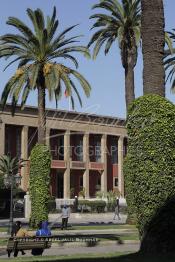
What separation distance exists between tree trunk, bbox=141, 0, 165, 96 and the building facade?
61.0 m

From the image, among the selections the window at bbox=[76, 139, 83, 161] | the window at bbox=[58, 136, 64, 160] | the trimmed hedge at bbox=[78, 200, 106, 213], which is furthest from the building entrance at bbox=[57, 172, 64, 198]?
the trimmed hedge at bbox=[78, 200, 106, 213]

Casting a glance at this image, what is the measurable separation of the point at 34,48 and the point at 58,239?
13744 millimetres

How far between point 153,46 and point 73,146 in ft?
233

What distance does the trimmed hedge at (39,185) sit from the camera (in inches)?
1241

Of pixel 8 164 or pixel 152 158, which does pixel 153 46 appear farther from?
pixel 8 164

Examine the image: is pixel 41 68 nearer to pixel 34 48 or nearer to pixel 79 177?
pixel 34 48

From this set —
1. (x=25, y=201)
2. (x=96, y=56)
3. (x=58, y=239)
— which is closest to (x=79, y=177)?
(x=25, y=201)

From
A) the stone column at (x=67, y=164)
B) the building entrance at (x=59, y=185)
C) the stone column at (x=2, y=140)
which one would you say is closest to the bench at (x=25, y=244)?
the stone column at (x=2, y=140)

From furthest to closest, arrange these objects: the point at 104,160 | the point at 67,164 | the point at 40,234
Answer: the point at 104,160 → the point at 67,164 → the point at 40,234

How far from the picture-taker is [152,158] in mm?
13102

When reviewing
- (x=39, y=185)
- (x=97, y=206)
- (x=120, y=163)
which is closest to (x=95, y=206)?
(x=97, y=206)

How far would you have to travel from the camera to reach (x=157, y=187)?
12992 millimetres

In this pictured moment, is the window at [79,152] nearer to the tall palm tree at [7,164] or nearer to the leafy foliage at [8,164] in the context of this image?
the leafy foliage at [8,164]

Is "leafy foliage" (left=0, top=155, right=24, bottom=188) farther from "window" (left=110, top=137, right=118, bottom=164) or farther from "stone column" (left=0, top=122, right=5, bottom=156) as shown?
"window" (left=110, top=137, right=118, bottom=164)
